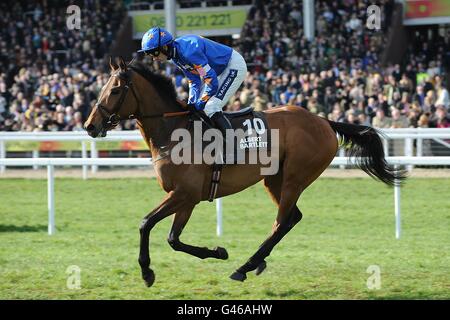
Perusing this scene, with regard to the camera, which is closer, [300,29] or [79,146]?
[79,146]

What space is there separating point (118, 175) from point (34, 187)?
62.0 inches

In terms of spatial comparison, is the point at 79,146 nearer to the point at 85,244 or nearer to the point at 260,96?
the point at 260,96

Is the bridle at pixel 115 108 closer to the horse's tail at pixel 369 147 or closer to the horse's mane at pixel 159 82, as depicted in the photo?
the horse's mane at pixel 159 82

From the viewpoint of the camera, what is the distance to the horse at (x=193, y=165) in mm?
6266

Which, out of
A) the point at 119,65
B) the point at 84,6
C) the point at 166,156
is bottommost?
the point at 166,156

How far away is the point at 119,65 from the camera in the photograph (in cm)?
641

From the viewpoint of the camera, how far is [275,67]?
18.8 m

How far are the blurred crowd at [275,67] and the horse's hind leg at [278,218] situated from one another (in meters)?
6.89

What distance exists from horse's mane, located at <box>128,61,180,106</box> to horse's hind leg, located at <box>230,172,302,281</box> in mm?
1035

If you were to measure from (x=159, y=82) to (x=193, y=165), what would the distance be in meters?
0.70

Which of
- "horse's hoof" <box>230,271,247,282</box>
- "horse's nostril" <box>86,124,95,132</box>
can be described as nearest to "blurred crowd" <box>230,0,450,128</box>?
"horse's hoof" <box>230,271,247,282</box>

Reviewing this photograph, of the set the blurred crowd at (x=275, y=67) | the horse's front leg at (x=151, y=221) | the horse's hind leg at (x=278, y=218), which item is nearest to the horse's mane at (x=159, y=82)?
the horse's front leg at (x=151, y=221)
